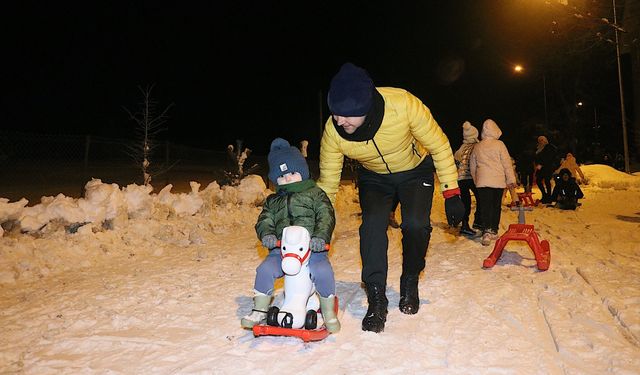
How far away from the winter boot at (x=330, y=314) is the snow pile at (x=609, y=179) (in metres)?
17.8

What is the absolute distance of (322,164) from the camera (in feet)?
13.3

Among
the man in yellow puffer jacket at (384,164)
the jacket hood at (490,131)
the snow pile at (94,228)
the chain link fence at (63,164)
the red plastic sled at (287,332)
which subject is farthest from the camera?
the chain link fence at (63,164)

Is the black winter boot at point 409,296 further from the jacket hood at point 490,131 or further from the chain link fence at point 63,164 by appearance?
the chain link fence at point 63,164

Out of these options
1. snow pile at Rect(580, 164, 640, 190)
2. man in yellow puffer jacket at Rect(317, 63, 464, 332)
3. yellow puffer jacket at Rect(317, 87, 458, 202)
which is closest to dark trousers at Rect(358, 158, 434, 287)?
man in yellow puffer jacket at Rect(317, 63, 464, 332)

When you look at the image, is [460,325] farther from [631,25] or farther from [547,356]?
[631,25]

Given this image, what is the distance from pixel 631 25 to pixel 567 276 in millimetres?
17503

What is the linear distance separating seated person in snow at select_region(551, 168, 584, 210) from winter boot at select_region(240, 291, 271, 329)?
10473 mm

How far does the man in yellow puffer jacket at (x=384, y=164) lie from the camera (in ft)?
11.6

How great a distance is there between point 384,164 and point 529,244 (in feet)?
8.79

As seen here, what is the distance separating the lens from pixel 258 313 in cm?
367

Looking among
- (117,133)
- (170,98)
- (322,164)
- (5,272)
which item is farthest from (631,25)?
(170,98)

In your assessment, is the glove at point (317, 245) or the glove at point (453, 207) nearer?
the glove at point (317, 245)

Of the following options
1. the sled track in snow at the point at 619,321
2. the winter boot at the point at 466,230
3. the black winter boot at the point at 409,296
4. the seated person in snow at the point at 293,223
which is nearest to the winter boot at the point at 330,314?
the seated person in snow at the point at 293,223

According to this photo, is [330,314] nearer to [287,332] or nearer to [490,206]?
[287,332]
